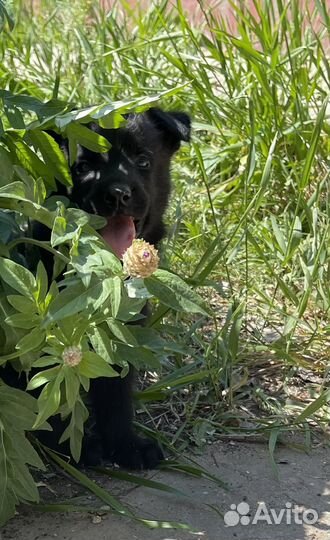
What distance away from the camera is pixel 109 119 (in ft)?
7.23

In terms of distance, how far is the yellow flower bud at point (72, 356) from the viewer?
78.0 inches

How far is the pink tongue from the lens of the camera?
287 centimetres

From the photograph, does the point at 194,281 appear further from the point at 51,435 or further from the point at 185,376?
the point at 51,435

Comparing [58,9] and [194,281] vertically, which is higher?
[58,9]

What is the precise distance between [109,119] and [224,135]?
77.6 inches

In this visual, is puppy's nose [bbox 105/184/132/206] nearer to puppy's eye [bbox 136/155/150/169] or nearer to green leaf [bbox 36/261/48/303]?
puppy's eye [bbox 136/155/150/169]

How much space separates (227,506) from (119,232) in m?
0.85

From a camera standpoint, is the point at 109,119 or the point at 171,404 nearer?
the point at 109,119

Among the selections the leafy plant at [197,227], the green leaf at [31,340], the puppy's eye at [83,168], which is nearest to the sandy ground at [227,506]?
the leafy plant at [197,227]

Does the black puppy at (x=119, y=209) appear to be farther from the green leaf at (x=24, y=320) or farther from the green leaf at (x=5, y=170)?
the green leaf at (x=24, y=320)

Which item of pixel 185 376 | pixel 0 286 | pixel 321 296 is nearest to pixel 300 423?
pixel 185 376

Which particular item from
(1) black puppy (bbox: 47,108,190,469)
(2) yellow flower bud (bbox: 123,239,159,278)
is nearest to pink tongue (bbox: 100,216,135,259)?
(1) black puppy (bbox: 47,108,190,469)

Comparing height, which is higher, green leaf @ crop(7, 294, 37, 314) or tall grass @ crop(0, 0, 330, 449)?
green leaf @ crop(7, 294, 37, 314)

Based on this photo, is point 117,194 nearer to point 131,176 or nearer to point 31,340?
point 131,176
